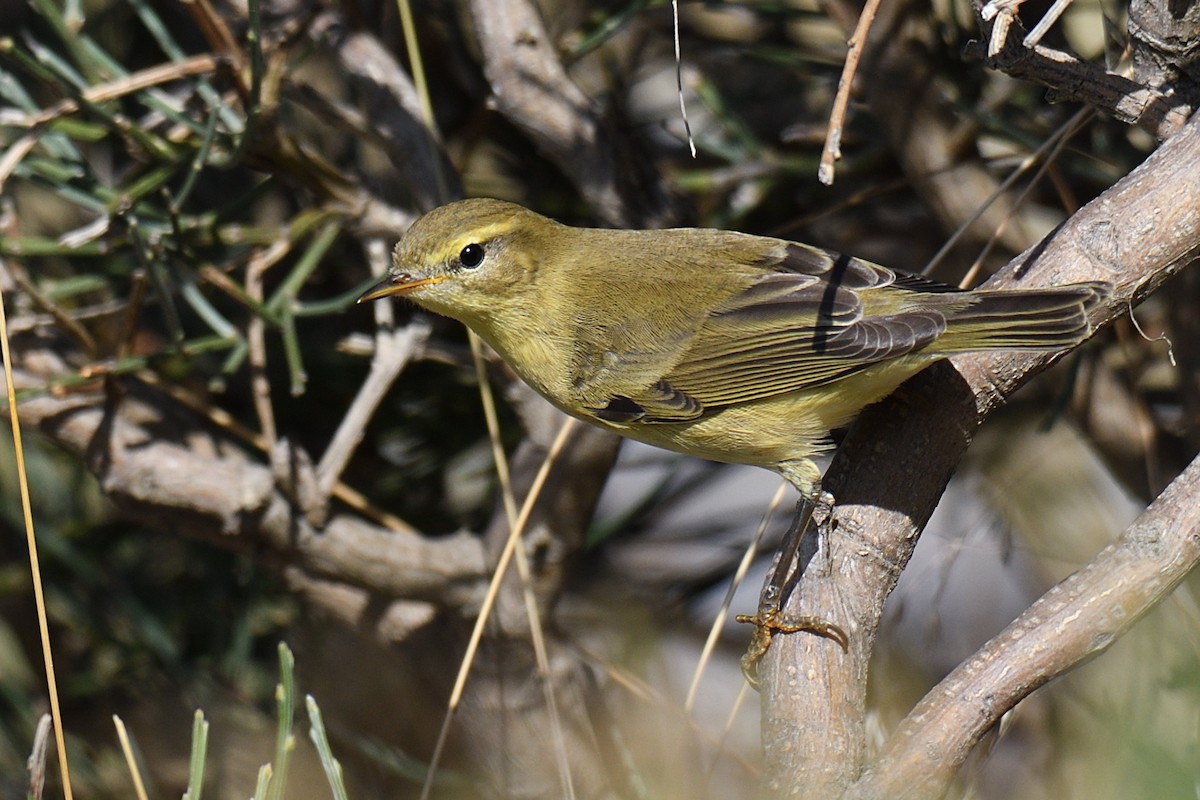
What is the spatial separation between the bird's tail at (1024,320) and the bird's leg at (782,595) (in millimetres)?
358

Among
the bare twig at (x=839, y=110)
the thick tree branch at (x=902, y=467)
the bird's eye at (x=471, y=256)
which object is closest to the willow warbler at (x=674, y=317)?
the bird's eye at (x=471, y=256)

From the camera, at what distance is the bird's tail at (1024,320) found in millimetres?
1807

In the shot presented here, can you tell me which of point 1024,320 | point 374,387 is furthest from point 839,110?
point 374,387

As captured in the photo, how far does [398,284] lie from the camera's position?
8.05 feet

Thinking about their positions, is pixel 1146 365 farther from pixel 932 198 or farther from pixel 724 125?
pixel 724 125

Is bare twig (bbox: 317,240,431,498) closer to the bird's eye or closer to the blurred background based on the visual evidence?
the blurred background

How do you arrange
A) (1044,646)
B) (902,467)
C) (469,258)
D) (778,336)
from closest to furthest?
(1044,646) → (902,467) → (778,336) → (469,258)

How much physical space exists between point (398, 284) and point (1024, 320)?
1.24 meters

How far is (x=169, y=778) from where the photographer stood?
127 inches

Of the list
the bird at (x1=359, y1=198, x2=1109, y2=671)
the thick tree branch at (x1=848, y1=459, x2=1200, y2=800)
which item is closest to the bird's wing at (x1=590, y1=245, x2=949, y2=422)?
the bird at (x1=359, y1=198, x2=1109, y2=671)

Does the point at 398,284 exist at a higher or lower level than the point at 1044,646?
higher

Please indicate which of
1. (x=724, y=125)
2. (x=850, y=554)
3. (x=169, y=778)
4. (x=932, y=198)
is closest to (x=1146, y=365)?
(x=932, y=198)

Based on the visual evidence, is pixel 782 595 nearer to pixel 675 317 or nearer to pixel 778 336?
pixel 778 336

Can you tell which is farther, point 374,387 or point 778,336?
point 374,387
